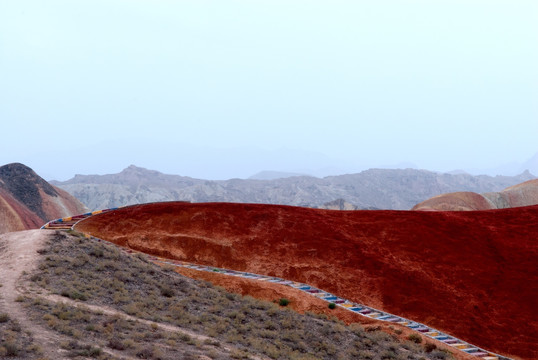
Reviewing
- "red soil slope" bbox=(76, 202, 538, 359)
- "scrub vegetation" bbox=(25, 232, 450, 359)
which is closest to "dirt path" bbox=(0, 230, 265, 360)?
"scrub vegetation" bbox=(25, 232, 450, 359)

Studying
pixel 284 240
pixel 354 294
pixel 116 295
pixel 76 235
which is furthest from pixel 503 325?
pixel 76 235

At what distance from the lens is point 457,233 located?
36.1 metres

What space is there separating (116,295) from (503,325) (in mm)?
23091

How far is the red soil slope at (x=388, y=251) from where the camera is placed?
27.5 metres

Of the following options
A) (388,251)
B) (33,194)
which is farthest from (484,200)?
(33,194)

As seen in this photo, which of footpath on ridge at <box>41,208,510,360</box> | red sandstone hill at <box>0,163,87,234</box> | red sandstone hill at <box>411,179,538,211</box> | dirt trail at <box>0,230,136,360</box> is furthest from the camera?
red sandstone hill at <box>411,179,538,211</box>

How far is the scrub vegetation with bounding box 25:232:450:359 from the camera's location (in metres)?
13.3

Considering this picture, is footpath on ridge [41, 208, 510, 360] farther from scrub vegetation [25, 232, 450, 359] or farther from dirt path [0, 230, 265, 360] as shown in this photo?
dirt path [0, 230, 265, 360]

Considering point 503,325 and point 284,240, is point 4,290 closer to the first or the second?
point 284,240

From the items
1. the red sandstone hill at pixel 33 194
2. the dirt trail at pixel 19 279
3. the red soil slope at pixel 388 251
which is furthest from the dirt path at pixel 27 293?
the red sandstone hill at pixel 33 194

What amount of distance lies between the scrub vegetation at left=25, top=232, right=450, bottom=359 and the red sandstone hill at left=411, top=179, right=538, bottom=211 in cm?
7722

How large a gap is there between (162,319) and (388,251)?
874 inches

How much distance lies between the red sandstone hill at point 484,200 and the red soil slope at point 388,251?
185ft

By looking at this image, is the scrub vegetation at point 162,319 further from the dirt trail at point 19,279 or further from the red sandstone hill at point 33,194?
the red sandstone hill at point 33,194
